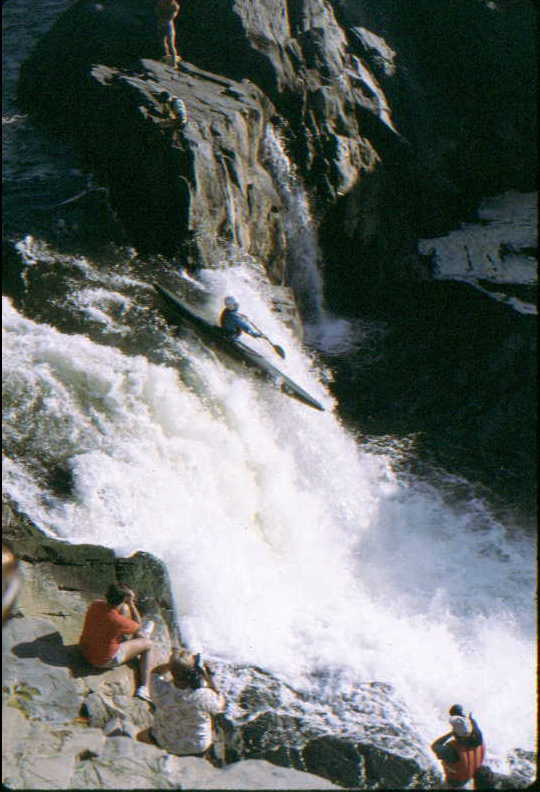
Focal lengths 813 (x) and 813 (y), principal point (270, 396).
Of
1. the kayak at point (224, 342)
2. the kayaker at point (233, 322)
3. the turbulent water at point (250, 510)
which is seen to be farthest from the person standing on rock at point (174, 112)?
the kayaker at point (233, 322)

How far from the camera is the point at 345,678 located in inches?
269

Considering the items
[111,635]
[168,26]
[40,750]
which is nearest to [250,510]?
[111,635]

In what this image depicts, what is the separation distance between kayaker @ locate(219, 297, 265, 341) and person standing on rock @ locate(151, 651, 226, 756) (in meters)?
4.56

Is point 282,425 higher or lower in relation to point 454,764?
higher

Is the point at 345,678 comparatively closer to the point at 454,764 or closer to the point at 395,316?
the point at 454,764

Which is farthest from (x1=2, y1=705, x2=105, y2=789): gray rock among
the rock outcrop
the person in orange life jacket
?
the person in orange life jacket

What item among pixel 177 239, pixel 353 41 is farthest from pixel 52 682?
pixel 353 41

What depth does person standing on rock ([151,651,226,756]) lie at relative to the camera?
17.5ft

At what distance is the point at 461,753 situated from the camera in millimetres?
5691

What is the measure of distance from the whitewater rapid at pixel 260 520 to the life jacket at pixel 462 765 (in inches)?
31.0

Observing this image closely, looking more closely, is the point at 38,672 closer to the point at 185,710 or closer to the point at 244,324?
the point at 185,710

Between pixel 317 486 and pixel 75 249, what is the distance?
3.94 metres

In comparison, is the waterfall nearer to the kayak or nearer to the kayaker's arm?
the kayak

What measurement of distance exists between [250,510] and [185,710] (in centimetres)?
307
